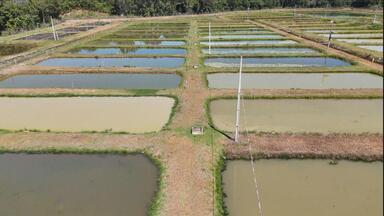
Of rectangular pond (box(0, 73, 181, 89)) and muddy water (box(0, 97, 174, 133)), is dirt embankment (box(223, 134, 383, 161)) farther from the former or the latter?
rectangular pond (box(0, 73, 181, 89))

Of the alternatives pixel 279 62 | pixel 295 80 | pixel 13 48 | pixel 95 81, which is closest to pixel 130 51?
pixel 95 81

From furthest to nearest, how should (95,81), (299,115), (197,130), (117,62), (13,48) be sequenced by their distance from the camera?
(13,48) < (117,62) < (95,81) < (299,115) < (197,130)

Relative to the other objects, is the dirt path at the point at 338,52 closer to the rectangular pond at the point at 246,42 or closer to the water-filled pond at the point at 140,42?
the rectangular pond at the point at 246,42

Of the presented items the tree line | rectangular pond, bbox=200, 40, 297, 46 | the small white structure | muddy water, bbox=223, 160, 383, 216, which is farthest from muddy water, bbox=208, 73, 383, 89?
the tree line

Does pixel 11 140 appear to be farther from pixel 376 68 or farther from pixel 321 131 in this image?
pixel 376 68

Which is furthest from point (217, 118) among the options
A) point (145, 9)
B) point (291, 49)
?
point (145, 9)

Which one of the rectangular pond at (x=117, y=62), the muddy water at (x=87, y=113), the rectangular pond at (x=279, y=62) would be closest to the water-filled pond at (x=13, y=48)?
the rectangular pond at (x=117, y=62)

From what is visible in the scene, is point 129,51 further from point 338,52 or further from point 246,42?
point 338,52
